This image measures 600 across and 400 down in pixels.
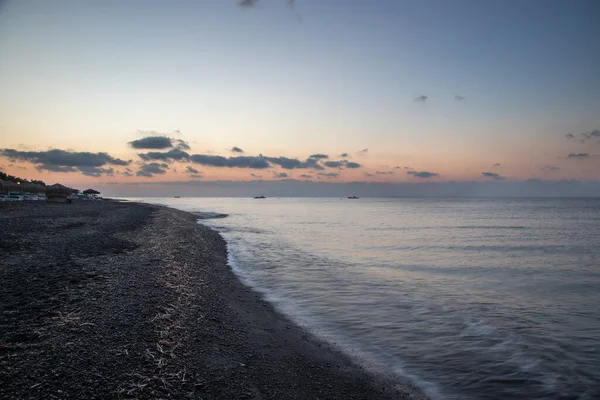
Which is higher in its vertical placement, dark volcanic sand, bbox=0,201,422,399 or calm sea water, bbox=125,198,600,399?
dark volcanic sand, bbox=0,201,422,399

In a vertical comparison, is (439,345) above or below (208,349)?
below

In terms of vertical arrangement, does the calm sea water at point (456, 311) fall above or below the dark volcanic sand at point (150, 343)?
below

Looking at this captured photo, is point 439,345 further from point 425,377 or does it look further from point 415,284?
point 415,284

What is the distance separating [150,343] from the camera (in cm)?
775

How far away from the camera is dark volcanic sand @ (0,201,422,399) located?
6.06m

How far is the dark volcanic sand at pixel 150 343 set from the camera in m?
6.06

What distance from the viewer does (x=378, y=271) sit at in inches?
874

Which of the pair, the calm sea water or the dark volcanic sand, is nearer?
the dark volcanic sand

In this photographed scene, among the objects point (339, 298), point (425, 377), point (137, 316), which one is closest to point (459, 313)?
point (339, 298)

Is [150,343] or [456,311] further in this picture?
[456,311]

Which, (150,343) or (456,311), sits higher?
(150,343)

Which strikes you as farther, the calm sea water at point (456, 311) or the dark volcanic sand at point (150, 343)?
the calm sea water at point (456, 311)

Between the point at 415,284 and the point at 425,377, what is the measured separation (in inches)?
416

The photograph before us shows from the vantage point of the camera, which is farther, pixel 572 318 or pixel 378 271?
pixel 378 271
